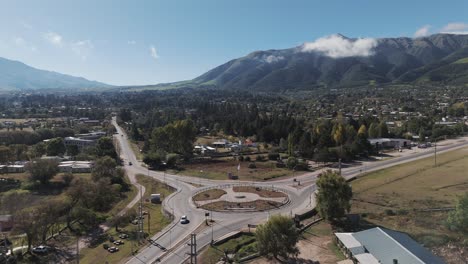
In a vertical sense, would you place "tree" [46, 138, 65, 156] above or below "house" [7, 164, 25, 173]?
above

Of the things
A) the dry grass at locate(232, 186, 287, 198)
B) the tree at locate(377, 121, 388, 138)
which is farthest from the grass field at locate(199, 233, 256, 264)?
the tree at locate(377, 121, 388, 138)

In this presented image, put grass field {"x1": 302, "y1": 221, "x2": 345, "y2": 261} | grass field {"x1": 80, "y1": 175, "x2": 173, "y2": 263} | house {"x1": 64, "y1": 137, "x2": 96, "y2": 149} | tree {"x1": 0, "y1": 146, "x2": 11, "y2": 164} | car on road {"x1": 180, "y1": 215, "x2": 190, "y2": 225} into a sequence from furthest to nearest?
1. house {"x1": 64, "y1": 137, "x2": 96, "y2": 149}
2. tree {"x1": 0, "y1": 146, "x2": 11, "y2": 164}
3. car on road {"x1": 180, "y1": 215, "x2": 190, "y2": 225}
4. grass field {"x1": 80, "y1": 175, "x2": 173, "y2": 263}
5. grass field {"x1": 302, "y1": 221, "x2": 345, "y2": 261}

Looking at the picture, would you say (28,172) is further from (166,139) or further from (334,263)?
(334,263)

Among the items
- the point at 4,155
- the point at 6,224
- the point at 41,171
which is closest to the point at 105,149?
the point at 4,155

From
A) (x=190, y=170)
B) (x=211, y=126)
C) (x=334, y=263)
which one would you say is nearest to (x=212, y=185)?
(x=190, y=170)

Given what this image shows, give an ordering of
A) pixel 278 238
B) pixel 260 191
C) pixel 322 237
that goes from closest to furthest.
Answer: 1. pixel 278 238
2. pixel 322 237
3. pixel 260 191

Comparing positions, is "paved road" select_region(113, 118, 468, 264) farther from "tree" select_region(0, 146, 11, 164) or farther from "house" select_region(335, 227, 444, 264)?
"tree" select_region(0, 146, 11, 164)

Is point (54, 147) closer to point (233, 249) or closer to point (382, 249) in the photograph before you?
point (233, 249)
